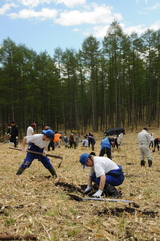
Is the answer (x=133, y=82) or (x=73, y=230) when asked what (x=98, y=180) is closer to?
(x=73, y=230)

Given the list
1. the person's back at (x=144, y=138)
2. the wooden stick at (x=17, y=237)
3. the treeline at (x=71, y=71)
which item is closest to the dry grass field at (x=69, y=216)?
the wooden stick at (x=17, y=237)

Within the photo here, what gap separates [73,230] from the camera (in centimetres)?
316

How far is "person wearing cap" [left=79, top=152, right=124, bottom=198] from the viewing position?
4871mm

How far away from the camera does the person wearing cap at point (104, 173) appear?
16.0 feet

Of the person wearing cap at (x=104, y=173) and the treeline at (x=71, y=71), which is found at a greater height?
the treeline at (x=71, y=71)

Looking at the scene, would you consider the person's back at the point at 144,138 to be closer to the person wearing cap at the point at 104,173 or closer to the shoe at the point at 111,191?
the person wearing cap at the point at 104,173

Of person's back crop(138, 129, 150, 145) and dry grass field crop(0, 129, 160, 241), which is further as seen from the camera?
person's back crop(138, 129, 150, 145)

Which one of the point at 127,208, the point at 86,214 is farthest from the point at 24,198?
the point at 127,208

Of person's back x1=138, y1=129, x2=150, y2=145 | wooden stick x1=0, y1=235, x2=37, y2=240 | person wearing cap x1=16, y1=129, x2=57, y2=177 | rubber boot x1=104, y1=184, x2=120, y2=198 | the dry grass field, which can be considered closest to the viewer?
wooden stick x1=0, y1=235, x2=37, y2=240

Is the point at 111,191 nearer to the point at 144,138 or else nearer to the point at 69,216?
the point at 69,216

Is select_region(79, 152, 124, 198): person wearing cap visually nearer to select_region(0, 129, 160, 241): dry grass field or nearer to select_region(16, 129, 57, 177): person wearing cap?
select_region(0, 129, 160, 241): dry grass field

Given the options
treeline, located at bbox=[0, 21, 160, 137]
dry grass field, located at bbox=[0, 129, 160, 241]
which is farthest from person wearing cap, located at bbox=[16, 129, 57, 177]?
treeline, located at bbox=[0, 21, 160, 137]

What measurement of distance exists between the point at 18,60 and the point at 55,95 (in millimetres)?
11042

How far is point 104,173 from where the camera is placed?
16.0ft
